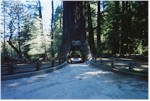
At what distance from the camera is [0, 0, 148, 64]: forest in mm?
28016

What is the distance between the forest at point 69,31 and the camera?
91.9 feet

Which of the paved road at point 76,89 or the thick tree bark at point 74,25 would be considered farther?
the thick tree bark at point 74,25

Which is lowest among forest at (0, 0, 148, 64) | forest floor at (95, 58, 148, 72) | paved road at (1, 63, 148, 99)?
paved road at (1, 63, 148, 99)

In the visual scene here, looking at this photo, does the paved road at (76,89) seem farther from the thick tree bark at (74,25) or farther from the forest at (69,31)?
the thick tree bark at (74,25)

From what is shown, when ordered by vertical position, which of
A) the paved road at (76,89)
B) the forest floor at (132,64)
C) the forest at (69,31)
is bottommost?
the paved road at (76,89)

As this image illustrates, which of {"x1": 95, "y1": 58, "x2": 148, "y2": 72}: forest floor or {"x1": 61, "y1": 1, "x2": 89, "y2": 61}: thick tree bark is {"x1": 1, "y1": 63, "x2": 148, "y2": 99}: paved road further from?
{"x1": 61, "y1": 1, "x2": 89, "y2": 61}: thick tree bark

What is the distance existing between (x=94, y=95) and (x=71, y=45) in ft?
63.1

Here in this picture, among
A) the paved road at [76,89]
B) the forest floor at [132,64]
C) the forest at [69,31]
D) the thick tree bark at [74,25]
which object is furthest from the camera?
the thick tree bark at [74,25]

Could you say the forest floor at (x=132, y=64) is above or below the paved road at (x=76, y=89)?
above

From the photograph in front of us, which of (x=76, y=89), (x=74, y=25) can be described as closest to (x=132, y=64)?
(x=76, y=89)

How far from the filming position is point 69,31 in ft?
96.6

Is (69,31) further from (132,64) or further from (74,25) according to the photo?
(132,64)

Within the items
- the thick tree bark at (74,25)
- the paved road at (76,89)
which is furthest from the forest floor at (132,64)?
the thick tree bark at (74,25)

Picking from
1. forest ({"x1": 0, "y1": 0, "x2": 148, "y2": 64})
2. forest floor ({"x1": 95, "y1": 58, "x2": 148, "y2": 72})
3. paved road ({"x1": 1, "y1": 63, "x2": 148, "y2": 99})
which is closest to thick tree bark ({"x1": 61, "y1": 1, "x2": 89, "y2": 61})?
forest ({"x1": 0, "y1": 0, "x2": 148, "y2": 64})
